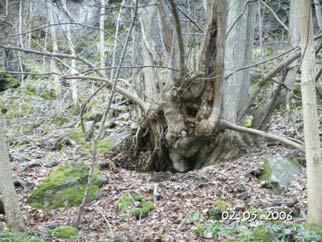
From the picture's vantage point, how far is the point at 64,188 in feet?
23.6

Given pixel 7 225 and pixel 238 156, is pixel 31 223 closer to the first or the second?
pixel 7 225

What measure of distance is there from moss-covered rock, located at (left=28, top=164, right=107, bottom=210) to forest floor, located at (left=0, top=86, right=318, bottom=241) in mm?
160

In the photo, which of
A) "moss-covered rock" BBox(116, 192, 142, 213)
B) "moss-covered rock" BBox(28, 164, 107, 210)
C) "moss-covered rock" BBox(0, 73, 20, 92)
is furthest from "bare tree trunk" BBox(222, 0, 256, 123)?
"moss-covered rock" BBox(0, 73, 20, 92)

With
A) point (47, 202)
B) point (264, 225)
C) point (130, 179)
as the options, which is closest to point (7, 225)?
point (47, 202)

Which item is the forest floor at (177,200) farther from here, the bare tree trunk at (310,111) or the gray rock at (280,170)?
the bare tree trunk at (310,111)

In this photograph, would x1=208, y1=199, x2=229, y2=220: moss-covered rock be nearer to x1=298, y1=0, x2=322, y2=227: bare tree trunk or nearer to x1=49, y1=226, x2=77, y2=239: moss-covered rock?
x1=298, y1=0, x2=322, y2=227: bare tree trunk

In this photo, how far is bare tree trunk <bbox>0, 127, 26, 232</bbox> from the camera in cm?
535

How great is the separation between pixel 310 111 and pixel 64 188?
4.25 meters

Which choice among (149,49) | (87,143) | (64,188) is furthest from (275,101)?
(87,143)

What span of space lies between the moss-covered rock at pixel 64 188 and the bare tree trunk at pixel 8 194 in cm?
148

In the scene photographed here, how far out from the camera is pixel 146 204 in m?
6.55

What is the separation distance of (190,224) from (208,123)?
7.84 ft

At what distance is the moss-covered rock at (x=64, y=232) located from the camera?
5345 mm

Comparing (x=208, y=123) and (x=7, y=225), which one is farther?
(x=208, y=123)
